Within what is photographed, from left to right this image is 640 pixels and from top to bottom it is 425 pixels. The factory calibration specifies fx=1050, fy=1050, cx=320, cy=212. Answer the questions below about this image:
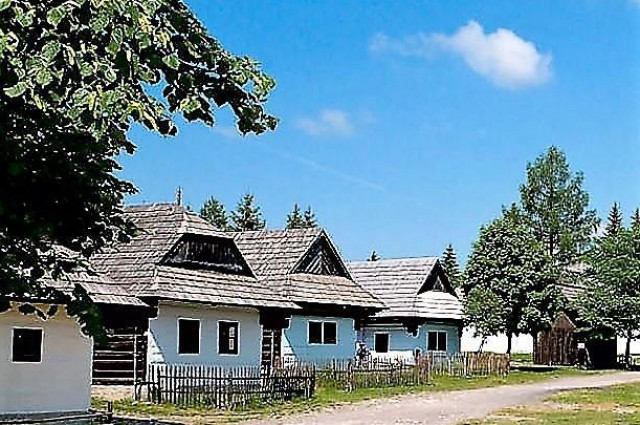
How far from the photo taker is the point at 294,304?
34.7 metres

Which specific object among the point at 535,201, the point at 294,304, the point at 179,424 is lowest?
the point at 179,424

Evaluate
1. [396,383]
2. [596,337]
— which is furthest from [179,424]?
[596,337]

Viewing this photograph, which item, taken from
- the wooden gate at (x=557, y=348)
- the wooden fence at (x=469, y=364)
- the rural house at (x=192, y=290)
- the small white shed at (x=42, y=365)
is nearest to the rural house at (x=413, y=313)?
the wooden fence at (x=469, y=364)

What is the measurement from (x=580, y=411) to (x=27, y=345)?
42.4 ft

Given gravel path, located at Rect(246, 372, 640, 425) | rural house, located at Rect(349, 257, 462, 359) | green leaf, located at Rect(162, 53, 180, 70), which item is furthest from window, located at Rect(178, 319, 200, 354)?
green leaf, located at Rect(162, 53, 180, 70)

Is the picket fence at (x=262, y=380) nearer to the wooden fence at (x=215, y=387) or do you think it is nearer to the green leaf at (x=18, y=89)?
the wooden fence at (x=215, y=387)

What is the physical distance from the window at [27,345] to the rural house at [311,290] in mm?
13758

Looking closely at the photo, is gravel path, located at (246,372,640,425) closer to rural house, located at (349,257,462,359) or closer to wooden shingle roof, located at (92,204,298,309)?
wooden shingle roof, located at (92,204,298,309)

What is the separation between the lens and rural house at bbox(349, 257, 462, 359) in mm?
44938

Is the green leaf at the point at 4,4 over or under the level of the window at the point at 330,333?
over

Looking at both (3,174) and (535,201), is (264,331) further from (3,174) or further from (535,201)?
(535,201)

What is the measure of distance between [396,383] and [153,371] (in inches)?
398

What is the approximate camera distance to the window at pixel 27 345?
72.0 feet

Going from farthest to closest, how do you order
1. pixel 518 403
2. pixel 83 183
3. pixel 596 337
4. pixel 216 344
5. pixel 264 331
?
pixel 596 337
pixel 264 331
pixel 216 344
pixel 518 403
pixel 83 183
